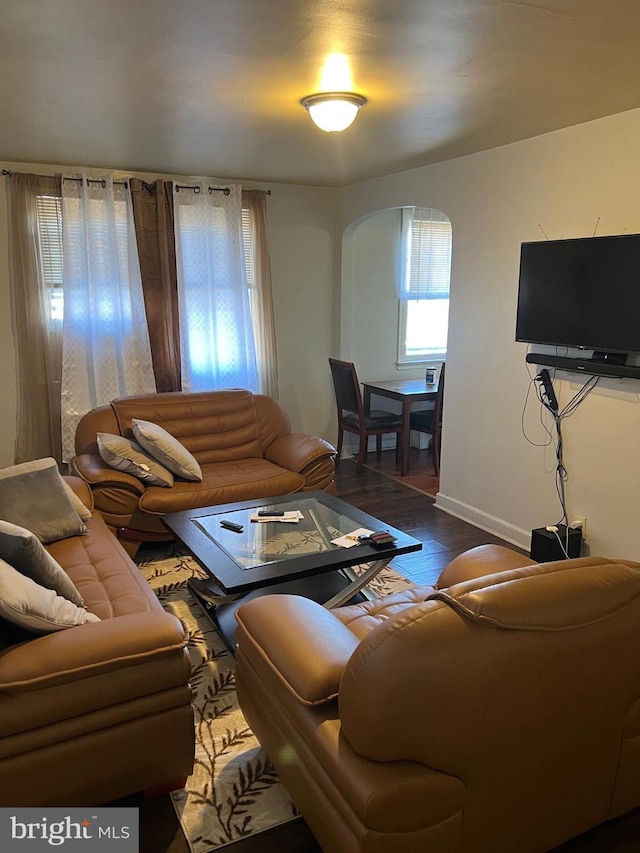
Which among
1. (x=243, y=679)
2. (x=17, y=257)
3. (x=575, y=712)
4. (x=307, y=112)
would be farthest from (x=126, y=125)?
(x=575, y=712)

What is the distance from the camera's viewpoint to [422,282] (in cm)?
625

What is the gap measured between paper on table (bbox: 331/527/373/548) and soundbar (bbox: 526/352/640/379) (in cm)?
147

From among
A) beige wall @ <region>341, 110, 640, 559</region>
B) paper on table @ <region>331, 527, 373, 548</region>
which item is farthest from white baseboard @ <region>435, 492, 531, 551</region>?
paper on table @ <region>331, 527, 373, 548</region>

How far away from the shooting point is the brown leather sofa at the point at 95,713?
5.65 feet

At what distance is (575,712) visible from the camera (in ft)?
4.92

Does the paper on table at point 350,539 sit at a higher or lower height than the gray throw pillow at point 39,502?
lower

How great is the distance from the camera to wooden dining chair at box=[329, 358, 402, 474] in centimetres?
547

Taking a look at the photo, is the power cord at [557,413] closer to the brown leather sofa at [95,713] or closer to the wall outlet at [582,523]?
the wall outlet at [582,523]

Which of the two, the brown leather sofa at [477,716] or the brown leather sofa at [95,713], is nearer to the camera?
the brown leather sofa at [477,716]

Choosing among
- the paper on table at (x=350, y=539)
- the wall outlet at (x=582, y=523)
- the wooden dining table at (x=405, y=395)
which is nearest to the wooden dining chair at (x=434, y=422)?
the wooden dining table at (x=405, y=395)

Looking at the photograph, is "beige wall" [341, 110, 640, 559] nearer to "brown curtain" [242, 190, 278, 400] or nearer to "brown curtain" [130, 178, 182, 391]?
"brown curtain" [242, 190, 278, 400]

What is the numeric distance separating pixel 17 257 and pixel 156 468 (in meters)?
2.01

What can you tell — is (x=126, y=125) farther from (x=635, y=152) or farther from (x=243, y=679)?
(x=243, y=679)

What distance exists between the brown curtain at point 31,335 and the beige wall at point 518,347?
267 cm
